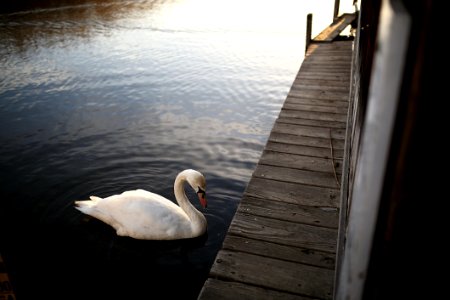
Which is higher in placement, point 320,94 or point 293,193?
point 320,94

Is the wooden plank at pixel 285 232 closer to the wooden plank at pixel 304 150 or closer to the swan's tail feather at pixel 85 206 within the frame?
the wooden plank at pixel 304 150

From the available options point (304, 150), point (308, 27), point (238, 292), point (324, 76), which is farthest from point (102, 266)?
point (308, 27)

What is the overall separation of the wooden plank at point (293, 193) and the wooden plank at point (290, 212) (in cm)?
7

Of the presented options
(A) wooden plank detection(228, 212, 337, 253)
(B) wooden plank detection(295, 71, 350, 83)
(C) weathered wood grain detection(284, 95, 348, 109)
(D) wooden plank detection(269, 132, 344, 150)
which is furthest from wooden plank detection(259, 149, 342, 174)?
(B) wooden plank detection(295, 71, 350, 83)

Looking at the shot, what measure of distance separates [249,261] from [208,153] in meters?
5.01

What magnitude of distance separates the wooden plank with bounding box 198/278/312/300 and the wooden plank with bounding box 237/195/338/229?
0.91 m

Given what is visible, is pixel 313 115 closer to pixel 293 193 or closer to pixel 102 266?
pixel 293 193

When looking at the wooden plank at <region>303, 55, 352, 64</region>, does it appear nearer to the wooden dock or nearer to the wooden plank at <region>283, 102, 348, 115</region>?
the wooden plank at <region>283, 102, 348, 115</region>

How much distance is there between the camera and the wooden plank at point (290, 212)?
336 cm

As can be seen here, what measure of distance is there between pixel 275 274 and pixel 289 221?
71cm

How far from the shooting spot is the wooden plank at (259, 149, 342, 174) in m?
4.25

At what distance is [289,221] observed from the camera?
3.37 m

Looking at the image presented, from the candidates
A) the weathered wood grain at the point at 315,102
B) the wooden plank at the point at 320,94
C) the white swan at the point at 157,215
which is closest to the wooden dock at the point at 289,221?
the weathered wood grain at the point at 315,102

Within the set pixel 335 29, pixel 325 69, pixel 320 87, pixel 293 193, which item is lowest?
pixel 293 193
